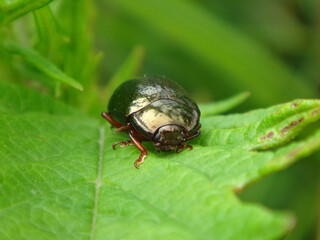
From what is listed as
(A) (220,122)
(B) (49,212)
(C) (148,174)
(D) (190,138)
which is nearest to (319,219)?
(A) (220,122)

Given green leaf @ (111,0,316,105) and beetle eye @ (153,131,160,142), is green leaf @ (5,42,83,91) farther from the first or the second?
green leaf @ (111,0,316,105)

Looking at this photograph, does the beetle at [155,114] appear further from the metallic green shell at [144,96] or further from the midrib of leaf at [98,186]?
the midrib of leaf at [98,186]

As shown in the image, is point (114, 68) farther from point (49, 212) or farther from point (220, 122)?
point (49, 212)

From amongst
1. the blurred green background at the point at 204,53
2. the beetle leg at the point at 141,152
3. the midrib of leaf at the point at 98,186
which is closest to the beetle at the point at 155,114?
the beetle leg at the point at 141,152

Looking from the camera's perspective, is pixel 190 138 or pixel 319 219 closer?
pixel 190 138

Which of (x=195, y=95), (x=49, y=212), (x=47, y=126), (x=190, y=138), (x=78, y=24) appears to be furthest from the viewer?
(x=195, y=95)

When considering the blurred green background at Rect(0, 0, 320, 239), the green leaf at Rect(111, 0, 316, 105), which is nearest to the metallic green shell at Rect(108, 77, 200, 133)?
the blurred green background at Rect(0, 0, 320, 239)

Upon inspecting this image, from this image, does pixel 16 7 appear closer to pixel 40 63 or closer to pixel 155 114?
pixel 40 63
